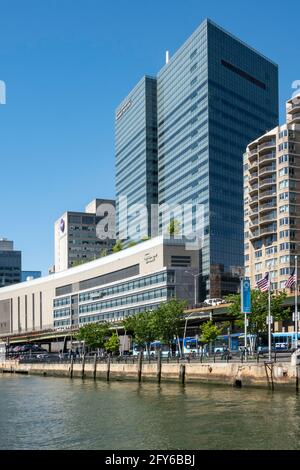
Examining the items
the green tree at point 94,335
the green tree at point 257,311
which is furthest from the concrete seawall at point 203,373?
the green tree at point 94,335

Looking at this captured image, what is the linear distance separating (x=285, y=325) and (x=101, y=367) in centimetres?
5237

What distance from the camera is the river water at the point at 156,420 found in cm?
4325

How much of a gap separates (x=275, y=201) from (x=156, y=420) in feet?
419

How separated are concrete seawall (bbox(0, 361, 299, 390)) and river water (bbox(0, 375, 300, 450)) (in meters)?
1.73

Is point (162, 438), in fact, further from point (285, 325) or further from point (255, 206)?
point (255, 206)

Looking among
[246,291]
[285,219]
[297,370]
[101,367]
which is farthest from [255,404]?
[285,219]

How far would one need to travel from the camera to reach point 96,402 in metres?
70.1

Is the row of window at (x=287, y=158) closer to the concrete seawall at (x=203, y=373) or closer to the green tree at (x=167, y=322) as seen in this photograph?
the green tree at (x=167, y=322)

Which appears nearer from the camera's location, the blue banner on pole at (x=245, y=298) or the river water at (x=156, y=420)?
the river water at (x=156, y=420)

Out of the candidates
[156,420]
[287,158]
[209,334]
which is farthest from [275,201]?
[156,420]

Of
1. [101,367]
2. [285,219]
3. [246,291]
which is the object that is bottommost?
[101,367]

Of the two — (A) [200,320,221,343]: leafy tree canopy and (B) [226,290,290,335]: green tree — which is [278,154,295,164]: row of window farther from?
(B) [226,290,290,335]: green tree

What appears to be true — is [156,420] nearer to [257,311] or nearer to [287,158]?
[257,311]

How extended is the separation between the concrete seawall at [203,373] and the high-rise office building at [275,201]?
65.4 meters
